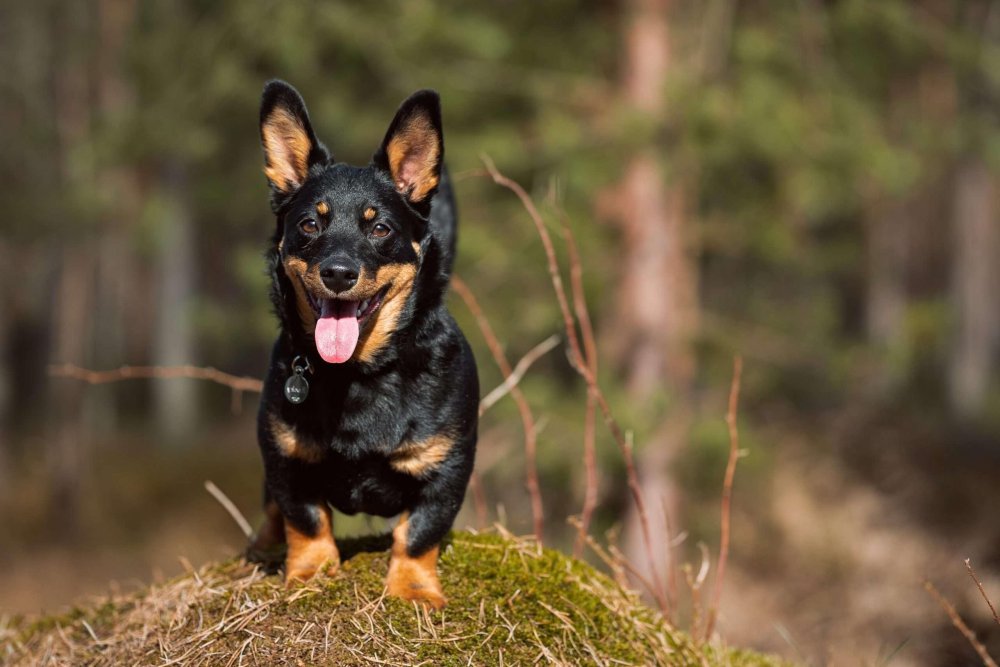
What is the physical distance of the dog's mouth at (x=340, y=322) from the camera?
93.4 inches

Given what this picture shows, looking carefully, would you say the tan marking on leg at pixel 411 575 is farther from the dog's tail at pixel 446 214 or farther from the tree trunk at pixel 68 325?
the tree trunk at pixel 68 325

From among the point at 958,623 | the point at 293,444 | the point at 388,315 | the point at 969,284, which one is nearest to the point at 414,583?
the point at 293,444

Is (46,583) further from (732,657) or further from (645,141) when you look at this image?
(732,657)

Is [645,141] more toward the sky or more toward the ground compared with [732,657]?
more toward the sky

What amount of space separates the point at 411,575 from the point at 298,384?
65cm

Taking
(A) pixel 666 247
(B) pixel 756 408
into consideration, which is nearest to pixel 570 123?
(A) pixel 666 247

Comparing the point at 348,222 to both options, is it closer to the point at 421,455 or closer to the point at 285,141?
Answer: the point at 285,141

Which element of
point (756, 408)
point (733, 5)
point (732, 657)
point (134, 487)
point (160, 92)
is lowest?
point (134, 487)

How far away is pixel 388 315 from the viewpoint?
2.60m

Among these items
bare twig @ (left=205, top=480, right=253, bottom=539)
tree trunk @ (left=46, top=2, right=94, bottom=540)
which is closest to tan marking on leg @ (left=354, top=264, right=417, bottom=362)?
bare twig @ (left=205, top=480, right=253, bottom=539)

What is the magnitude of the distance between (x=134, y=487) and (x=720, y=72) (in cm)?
1283

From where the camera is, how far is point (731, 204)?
10625 millimetres

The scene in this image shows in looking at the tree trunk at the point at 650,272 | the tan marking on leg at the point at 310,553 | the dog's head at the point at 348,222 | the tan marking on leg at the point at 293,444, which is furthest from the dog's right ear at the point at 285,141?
the tree trunk at the point at 650,272

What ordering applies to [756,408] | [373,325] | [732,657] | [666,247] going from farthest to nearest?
[756,408] → [666,247] → [732,657] → [373,325]
